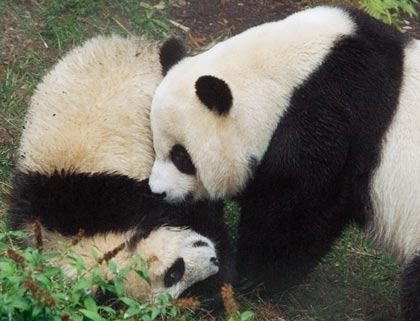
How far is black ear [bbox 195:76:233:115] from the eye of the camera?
538 centimetres

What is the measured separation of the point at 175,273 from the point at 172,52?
136 centimetres

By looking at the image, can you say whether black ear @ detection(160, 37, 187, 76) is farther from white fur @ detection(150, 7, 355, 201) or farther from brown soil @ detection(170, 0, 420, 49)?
brown soil @ detection(170, 0, 420, 49)

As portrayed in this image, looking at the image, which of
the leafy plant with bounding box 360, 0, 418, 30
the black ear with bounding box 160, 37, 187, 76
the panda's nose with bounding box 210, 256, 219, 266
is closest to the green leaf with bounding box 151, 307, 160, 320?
the panda's nose with bounding box 210, 256, 219, 266

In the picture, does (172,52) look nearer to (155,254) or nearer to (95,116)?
(95,116)

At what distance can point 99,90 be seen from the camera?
5.97m

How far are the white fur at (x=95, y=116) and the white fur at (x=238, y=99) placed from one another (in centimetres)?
19

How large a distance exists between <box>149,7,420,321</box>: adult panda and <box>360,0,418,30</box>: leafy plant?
283 cm

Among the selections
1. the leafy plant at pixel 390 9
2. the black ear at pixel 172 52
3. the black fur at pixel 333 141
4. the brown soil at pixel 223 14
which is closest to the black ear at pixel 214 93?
the black fur at pixel 333 141

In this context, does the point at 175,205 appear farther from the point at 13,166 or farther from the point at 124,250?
the point at 13,166

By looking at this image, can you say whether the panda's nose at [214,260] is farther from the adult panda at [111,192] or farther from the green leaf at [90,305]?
the green leaf at [90,305]

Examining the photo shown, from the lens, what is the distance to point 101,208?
5.64m

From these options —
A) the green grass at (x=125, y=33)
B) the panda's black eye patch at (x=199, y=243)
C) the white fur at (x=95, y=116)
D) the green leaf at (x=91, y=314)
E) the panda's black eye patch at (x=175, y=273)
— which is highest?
the green leaf at (x=91, y=314)

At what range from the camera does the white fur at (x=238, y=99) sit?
5527 millimetres

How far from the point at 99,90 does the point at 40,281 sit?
1.94 meters
